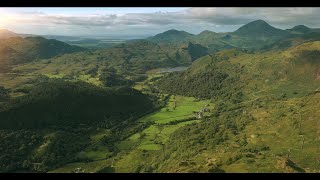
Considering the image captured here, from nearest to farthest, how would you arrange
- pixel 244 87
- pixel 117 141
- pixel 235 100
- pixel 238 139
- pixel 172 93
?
1. pixel 238 139
2. pixel 117 141
3. pixel 235 100
4. pixel 244 87
5. pixel 172 93

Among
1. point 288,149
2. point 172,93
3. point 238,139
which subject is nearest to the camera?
point 288,149

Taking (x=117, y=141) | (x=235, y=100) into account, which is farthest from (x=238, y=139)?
(x=235, y=100)

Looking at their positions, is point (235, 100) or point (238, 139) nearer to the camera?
point (238, 139)
